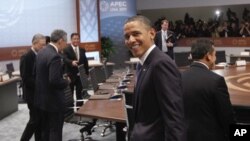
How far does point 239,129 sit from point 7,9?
8836mm

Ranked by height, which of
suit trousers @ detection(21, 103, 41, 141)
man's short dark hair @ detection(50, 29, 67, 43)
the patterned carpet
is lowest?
the patterned carpet

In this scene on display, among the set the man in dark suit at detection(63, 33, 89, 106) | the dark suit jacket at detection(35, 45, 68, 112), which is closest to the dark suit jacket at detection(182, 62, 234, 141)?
the dark suit jacket at detection(35, 45, 68, 112)

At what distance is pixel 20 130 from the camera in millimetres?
6660

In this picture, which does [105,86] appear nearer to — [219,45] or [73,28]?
[73,28]

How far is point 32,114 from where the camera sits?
5266 millimetres

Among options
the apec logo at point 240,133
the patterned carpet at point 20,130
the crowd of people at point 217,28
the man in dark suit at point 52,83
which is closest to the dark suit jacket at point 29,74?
the man in dark suit at point 52,83

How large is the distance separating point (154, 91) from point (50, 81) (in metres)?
2.49

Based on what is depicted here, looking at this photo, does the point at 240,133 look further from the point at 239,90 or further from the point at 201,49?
the point at 239,90

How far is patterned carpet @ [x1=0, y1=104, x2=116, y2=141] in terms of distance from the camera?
6082 millimetres

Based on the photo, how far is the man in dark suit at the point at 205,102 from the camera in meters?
2.95

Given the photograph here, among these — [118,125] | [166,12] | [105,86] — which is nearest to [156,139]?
[118,125]

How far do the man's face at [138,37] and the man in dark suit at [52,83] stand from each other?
93.1 inches

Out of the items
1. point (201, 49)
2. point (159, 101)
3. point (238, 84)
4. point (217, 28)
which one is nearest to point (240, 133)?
point (159, 101)

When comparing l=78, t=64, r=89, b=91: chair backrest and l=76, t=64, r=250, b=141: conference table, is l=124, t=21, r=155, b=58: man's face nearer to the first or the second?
l=76, t=64, r=250, b=141: conference table
